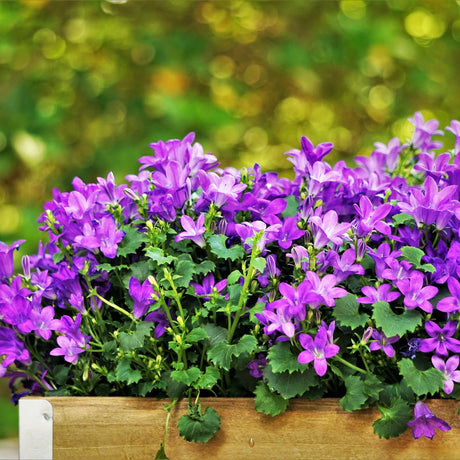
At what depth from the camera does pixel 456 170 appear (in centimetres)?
81

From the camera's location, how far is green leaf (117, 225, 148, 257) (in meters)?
0.77

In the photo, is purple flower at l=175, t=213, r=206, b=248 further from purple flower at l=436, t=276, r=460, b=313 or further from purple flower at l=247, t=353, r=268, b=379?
purple flower at l=436, t=276, r=460, b=313

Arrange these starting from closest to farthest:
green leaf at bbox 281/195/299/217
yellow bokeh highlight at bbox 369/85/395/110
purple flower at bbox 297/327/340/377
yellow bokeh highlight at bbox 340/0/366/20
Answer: purple flower at bbox 297/327/340/377 < green leaf at bbox 281/195/299/217 < yellow bokeh highlight at bbox 340/0/366/20 < yellow bokeh highlight at bbox 369/85/395/110

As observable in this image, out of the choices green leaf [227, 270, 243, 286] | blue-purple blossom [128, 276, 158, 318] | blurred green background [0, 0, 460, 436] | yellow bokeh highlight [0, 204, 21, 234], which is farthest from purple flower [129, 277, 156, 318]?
blurred green background [0, 0, 460, 436]

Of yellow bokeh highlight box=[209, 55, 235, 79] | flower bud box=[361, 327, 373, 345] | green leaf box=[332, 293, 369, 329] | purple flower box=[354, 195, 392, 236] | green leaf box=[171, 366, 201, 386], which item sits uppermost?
purple flower box=[354, 195, 392, 236]

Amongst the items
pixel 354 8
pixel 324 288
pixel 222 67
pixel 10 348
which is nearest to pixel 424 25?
pixel 354 8

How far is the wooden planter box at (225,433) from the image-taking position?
0.73 metres

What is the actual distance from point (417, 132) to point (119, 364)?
0.61 m

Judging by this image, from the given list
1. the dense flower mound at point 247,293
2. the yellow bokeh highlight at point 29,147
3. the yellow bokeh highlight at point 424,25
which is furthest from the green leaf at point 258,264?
the yellow bokeh highlight at point 424,25

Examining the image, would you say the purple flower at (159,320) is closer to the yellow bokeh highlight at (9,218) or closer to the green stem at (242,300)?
the green stem at (242,300)

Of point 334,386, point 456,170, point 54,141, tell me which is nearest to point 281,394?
point 334,386

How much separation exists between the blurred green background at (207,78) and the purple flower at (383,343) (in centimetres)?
171

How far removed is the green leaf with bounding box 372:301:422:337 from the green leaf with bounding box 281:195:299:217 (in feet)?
0.74

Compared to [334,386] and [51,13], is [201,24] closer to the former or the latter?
[51,13]
